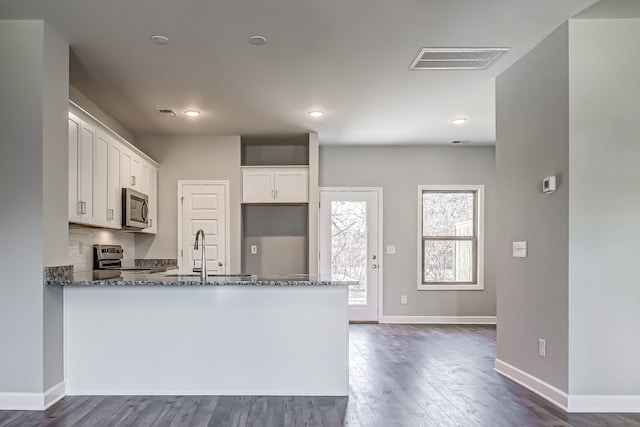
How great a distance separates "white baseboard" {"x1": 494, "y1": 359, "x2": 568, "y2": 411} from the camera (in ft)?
10.3

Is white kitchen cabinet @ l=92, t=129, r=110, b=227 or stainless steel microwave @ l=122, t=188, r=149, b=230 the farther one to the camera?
stainless steel microwave @ l=122, t=188, r=149, b=230

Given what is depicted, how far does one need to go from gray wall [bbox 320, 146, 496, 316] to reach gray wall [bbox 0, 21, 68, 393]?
13.8ft

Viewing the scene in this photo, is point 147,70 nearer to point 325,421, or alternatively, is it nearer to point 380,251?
point 325,421

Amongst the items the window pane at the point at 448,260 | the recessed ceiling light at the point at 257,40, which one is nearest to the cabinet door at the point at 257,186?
the window pane at the point at 448,260

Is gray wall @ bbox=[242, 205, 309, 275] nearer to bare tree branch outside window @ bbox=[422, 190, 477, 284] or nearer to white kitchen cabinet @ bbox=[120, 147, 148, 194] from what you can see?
white kitchen cabinet @ bbox=[120, 147, 148, 194]

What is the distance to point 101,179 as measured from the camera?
14.1ft

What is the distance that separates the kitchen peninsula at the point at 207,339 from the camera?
11.0 feet

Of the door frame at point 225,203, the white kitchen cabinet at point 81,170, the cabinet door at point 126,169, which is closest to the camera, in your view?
the white kitchen cabinet at point 81,170

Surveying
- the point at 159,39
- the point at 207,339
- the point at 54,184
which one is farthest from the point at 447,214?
the point at 54,184

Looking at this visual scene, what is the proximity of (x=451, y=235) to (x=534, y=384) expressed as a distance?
3.60 m

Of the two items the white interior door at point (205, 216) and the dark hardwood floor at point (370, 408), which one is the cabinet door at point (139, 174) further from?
the dark hardwood floor at point (370, 408)

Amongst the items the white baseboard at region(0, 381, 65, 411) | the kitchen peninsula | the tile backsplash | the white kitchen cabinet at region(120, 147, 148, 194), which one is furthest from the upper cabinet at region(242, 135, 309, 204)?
the white baseboard at region(0, 381, 65, 411)

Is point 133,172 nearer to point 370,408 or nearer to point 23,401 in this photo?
point 23,401

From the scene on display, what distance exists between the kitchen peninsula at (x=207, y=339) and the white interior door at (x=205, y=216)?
253cm
